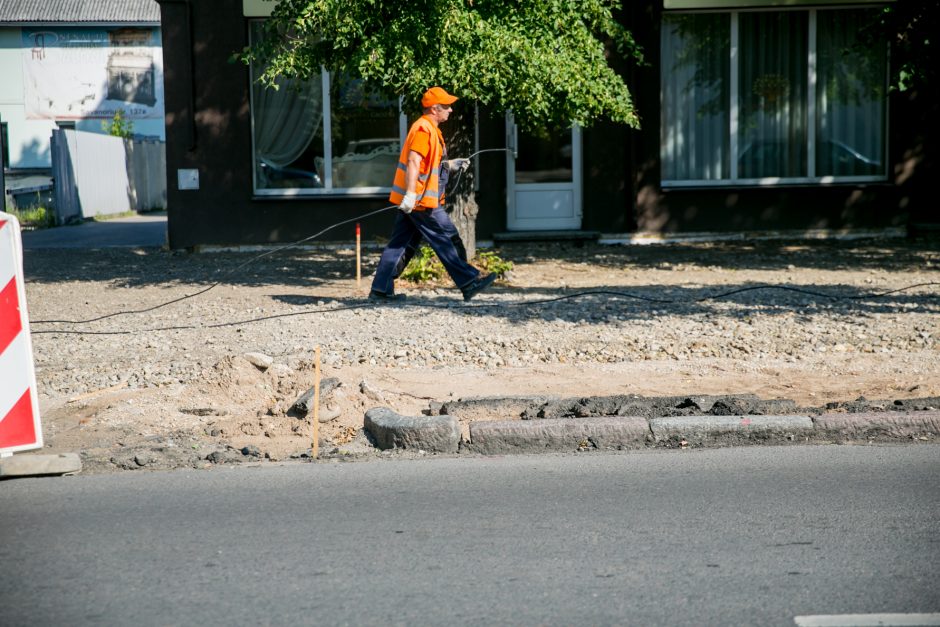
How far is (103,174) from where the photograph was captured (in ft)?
92.6

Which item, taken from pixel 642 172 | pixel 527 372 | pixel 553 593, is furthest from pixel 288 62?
pixel 553 593

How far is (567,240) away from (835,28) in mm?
5271

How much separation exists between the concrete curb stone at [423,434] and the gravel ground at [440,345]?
0.47 metres

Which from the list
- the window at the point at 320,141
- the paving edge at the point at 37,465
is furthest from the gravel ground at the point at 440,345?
the window at the point at 320,141

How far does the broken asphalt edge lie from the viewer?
664cm

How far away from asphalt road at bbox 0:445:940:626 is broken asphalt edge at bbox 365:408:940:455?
17 centimetres

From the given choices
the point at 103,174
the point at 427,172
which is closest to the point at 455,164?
the point at 427,172

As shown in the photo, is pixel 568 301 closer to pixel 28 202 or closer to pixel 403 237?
pixel 403 237

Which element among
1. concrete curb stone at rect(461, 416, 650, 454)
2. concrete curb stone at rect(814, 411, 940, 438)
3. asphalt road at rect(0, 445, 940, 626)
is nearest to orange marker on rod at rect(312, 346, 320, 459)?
asphalt road at rect(0, 445, 940, 626)

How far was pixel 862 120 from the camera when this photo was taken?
17312 millimetres

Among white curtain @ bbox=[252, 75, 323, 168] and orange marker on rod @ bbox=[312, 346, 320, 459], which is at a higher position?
white curtain @ bbox=[252, 75, 323, 168]

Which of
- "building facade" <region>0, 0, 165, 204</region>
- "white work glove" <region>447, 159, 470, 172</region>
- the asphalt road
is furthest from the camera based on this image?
"building facade" <region>0, 0, 165, 204</region>

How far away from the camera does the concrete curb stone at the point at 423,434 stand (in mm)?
6613

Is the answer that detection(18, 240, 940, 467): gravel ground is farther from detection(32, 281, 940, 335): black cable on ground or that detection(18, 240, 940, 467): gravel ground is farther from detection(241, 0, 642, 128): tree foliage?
detection(241, 0, 642, 128): tree foliage
